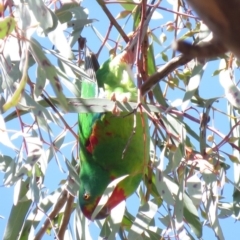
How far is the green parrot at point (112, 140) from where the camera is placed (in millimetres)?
1383

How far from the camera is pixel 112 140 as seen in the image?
1.42 meters

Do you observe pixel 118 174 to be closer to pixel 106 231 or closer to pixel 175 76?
pixel 106 231

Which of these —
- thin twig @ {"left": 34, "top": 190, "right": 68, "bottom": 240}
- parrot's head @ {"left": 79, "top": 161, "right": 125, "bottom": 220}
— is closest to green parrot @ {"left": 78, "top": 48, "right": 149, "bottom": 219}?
parrot's head @ {"left": 79, "top": 161, "right": 125, "bottom": 220}

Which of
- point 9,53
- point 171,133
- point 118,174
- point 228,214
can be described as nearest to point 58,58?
point 9,53

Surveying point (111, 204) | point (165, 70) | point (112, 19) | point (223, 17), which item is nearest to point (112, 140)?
point (111, 204)

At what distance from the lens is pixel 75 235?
1402 millimetres

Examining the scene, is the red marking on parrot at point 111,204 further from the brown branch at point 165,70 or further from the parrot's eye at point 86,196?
the brown branch at point 165,70

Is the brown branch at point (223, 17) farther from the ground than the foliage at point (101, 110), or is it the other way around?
the foliage at point (101, 110)

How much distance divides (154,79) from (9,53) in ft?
0.98

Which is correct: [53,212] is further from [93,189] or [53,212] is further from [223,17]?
[223,17]

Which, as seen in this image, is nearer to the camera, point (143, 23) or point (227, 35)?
point (227, 35)

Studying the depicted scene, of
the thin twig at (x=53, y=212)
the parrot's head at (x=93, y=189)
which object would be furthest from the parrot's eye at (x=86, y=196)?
the thin twig at (x=53, y=212)

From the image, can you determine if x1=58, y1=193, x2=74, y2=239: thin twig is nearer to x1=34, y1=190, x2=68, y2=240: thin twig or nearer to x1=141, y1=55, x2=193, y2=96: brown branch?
x1=34, y1=190, x2=68, y2=240: thin twig

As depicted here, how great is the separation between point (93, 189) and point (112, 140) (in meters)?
0.26
